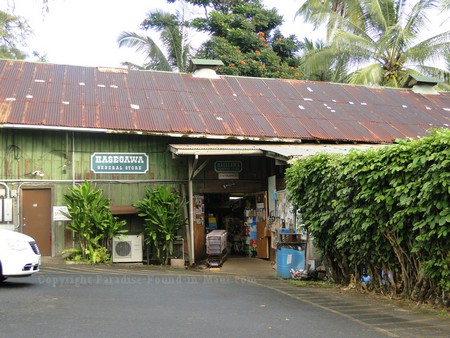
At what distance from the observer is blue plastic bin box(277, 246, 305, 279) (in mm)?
11477

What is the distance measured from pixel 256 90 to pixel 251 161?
3.49m

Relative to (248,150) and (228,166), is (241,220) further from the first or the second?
(248,150)

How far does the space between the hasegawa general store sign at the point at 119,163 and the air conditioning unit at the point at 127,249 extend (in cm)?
196

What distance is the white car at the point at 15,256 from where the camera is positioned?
8.56m

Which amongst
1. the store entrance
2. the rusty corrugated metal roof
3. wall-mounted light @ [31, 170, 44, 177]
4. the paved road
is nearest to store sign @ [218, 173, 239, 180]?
the store entrance

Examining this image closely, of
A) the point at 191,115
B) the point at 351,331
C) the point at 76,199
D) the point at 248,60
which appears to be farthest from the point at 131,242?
the point at 248,60

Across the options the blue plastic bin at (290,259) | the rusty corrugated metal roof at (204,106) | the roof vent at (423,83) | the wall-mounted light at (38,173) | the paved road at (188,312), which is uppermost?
the roof vent at (423,83)

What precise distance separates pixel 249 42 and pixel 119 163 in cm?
1381

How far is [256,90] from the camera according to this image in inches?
727

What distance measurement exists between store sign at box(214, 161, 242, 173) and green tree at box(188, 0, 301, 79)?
10.4m

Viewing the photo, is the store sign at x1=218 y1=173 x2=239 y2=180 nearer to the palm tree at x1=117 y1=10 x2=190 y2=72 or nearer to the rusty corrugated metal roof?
the rusty corrugated metal roof

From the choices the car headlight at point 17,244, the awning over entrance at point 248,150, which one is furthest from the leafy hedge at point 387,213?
the car headlight at point 17,244

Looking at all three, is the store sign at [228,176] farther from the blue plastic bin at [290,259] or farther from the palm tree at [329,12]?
the palm tree at [329,12]

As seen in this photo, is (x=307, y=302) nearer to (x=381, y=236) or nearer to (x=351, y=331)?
(x=381, y=236)
